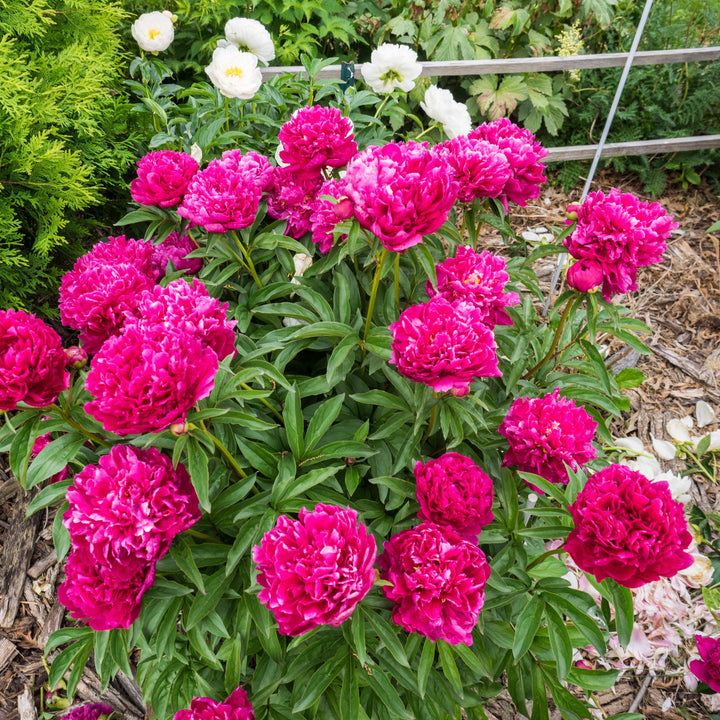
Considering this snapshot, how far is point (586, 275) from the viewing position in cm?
134

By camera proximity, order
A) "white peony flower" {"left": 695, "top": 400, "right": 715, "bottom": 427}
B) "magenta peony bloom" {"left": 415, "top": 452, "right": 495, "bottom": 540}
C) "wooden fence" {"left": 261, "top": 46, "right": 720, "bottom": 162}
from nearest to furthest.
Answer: "magenta peony bloom" {"left": 415, "top": 452, "right": 495, "bottom": 540}, "white peony flower" {"left": 695, "top": 400, "right": 715, "bottom": 427}, "wooden fence" {"left": 261, "top": 46, "right": 720, "bottom": 162}

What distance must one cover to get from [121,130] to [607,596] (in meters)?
2.59

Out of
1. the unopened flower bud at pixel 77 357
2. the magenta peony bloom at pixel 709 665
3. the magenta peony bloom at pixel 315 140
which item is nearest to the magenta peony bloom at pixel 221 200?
the magenta peony bloom at pixel 315 140

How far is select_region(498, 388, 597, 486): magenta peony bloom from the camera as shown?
1.22 metres

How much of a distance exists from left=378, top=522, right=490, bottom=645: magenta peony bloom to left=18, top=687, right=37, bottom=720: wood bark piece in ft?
4.89

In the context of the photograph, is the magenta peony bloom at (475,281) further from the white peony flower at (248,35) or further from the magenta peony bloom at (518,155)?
the white peony flower at (248,35)

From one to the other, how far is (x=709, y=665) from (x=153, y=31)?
2.65 metres

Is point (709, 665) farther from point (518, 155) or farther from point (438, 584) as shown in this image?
point (518, 155)

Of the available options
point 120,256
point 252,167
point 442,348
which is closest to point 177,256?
point 120,256

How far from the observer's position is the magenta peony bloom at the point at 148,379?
0.86 m

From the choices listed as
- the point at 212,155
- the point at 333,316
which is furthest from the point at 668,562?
the point at 212,155

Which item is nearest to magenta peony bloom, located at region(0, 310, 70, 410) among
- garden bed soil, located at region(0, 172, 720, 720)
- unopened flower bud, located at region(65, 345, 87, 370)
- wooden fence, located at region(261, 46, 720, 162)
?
unopened flower bud, located at region(65, 345, 87, 370)

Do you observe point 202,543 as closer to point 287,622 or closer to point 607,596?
point 287,622

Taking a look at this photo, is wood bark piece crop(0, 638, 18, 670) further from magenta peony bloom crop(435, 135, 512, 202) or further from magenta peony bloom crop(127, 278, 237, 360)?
magenta peony bloom crop(435, 135, 512, 202)
